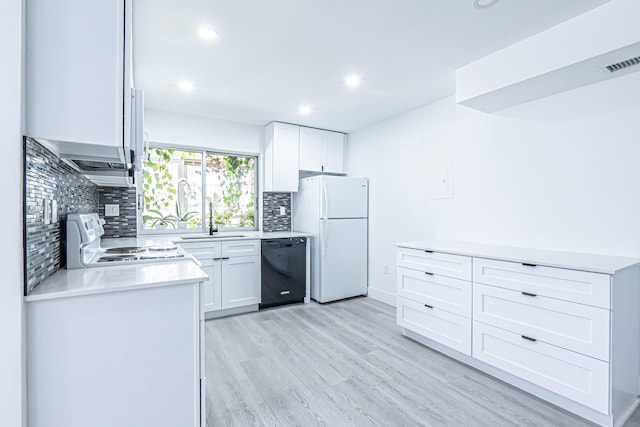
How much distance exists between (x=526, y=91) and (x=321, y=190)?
7.57 ft

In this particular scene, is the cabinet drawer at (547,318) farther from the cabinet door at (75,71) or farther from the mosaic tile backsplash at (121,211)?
the mosaic tile backsplash at (121,211)

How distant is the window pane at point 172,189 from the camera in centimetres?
371

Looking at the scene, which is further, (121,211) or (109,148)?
(121,211)

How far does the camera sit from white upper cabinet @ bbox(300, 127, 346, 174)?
14.1 ft

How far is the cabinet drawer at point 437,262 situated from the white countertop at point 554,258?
0.19ft

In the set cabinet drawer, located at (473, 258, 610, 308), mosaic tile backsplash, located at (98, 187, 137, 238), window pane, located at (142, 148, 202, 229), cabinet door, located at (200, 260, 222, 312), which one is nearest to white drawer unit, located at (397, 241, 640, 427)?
cabinet drawer, located at (473, 258, 610, 308)

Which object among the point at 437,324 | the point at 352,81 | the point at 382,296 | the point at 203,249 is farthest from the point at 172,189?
the point at 437,324

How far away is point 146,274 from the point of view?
4.78 ft

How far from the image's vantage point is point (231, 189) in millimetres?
4250

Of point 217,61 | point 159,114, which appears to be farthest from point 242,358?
point 159,114

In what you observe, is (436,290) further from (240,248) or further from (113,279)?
(113,279)

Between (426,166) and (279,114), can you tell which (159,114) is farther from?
(426,166)

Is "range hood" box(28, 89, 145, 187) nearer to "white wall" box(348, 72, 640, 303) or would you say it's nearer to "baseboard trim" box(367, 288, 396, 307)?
"white wall" box(348, 72, 640, 303)

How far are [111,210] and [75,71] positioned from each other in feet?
8.50
